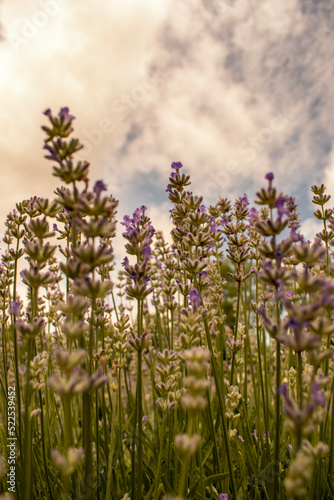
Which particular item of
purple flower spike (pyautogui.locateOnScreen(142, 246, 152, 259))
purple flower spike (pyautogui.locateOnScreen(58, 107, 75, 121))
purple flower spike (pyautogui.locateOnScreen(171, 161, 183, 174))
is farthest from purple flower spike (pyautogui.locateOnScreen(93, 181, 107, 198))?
purple flower spike (pyautogui.locateOnScreen(171, 161, 183, 174))

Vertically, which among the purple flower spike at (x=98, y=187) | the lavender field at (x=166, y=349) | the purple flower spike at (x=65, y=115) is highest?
the purple flower spike at (x=65, y=115)

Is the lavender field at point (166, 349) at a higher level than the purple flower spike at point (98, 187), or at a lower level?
lower

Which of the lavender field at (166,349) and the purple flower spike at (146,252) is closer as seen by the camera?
the lavender field at (166,349)

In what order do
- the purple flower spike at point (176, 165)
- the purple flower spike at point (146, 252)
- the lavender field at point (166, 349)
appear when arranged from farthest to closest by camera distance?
the purple flower spike at point (176, 165) < the purple flower spike at point (146, 252) < the lavender field at point (166, 349)

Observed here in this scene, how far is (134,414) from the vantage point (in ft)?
9.59

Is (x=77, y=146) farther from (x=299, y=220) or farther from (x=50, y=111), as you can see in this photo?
(x=299, y=220)

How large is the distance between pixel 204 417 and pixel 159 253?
1.87m

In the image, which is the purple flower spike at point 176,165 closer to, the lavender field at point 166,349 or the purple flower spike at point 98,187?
the lavender field at point 166,349

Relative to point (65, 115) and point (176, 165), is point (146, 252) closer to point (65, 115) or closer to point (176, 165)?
point (65, 115)

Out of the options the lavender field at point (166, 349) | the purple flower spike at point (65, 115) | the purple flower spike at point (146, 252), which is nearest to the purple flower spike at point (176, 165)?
the lavender field at point (166, 349)

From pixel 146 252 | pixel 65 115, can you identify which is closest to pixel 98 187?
pixel 65 115

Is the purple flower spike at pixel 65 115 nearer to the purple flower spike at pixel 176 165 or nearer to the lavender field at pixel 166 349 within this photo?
the lavender field at pixel 166 349

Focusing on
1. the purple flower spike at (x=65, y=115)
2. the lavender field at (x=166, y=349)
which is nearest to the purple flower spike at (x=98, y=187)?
the lavender field at (x=166, y=349)

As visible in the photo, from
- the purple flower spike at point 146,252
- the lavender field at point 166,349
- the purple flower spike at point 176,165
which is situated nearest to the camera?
the lavender field at point 166,349
